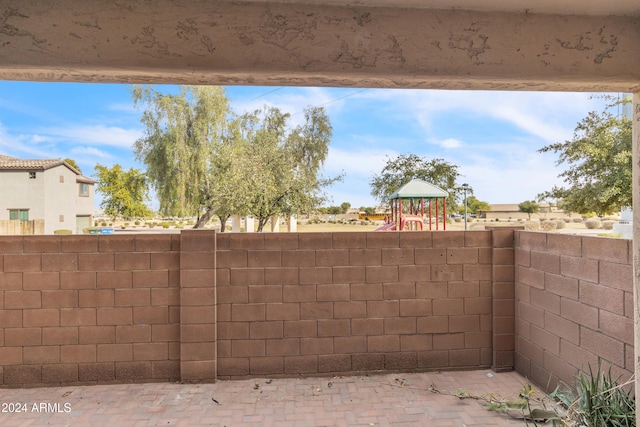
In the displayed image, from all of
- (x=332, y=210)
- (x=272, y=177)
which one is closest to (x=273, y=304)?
(x=272, y=177)

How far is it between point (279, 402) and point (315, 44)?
9.51 ft

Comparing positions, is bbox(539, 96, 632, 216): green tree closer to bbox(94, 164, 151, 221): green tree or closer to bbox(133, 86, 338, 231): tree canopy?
bbox(133, 86, 338, 231): tree canopy

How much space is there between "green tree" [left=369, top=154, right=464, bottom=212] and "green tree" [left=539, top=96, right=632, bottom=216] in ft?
29.5

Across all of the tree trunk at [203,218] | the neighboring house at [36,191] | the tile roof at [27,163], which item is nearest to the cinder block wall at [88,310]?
the tree trunk at [203,218]

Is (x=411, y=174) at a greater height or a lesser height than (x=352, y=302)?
greater

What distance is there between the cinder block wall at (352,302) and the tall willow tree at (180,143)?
14.9 metres

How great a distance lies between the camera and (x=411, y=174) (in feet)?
80.7

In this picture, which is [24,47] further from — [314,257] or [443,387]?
[443,387]

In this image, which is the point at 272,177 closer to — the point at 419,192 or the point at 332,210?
the point at 419,192

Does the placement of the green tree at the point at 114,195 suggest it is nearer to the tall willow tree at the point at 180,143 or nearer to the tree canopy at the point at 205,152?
the tall willow tree at the point at 180,143

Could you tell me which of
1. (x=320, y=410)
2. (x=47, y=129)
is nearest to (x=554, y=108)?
(x=320, y=410)

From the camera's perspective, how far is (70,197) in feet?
91.7

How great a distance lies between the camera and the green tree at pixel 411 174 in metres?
24.7

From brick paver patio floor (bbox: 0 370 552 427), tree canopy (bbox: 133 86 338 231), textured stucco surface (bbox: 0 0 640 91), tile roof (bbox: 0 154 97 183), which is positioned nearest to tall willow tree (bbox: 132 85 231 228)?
tree canopy (bbox: 133 86 338 231)
